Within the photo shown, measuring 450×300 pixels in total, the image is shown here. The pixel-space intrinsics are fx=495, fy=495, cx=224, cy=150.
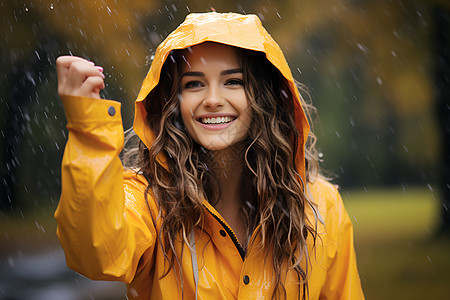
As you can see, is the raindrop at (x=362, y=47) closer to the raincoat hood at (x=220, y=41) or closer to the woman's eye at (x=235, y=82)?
the raincoat hood at (x=220, y=41)

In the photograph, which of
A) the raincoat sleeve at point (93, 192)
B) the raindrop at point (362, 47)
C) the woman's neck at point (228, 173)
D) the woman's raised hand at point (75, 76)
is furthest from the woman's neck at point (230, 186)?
the raindrop at point (362, 47)

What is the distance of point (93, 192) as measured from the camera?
1.92m

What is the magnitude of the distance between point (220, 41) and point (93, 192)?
120 cm

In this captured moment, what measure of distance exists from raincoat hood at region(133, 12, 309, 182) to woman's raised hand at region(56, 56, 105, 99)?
84 centimetres

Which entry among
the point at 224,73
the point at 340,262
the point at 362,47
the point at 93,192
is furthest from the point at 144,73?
the point at 93,192

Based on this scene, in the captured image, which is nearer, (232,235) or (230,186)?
(232,235)

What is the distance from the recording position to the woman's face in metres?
2.75

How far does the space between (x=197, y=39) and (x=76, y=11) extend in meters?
7.93

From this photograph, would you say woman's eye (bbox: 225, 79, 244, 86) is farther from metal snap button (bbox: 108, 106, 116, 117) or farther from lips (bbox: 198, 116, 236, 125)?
metal snap button (bbox: 108, 106, 116, 117)

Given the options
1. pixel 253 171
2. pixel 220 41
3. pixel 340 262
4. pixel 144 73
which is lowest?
pixel 144 73

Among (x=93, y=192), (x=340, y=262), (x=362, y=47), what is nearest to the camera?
(x=93, y=192)

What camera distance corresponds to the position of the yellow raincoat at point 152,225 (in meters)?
1.94

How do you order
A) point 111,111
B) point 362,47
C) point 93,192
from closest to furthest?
point 93,192 < point 111,111 < point 362,47

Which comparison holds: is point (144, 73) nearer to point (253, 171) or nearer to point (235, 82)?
point (235, 82)
